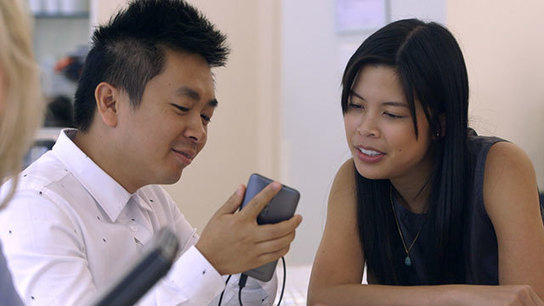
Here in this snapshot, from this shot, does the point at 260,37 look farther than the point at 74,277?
Yes

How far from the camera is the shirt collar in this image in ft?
3.74

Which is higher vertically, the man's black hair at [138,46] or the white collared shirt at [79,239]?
the man's black hair at [138,46]

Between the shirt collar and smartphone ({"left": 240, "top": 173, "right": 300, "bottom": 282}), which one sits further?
the shirt collar

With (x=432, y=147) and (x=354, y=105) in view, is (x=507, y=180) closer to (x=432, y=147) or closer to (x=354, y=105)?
(x=432, y=147)

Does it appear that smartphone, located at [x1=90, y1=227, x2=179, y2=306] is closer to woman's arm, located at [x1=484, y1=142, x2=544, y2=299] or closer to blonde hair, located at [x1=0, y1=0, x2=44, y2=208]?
blonde hair, located at [x1=0, y1=0, x2=44, y2=208]

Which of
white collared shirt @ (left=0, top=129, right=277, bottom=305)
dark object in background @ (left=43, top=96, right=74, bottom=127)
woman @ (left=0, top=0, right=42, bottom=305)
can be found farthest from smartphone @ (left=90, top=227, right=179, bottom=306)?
dark object in background @ (left=43, top=96, right=74, bottom=127)

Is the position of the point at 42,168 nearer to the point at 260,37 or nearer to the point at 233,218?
the point at 233,218

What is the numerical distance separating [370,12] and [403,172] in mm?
2290

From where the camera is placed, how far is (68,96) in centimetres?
289

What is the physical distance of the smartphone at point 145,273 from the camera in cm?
37

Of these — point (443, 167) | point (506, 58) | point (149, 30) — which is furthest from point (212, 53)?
point (506, 58)

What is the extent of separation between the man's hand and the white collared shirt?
0.02 m

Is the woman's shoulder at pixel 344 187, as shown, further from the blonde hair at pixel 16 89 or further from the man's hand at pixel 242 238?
the blonde hair at pixel 16 89

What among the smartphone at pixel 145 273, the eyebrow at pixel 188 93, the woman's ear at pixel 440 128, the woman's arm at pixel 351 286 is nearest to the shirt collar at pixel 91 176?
the eyebrow at pixel 188 93
